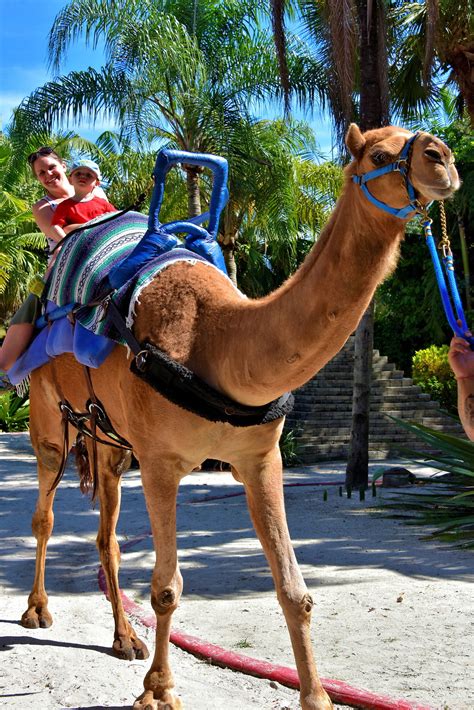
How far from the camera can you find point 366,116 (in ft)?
37.7

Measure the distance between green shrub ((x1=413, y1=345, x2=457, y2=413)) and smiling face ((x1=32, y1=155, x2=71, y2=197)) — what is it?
Result: 613 inches

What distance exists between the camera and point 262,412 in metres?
3.79

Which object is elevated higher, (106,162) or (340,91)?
(106,162)

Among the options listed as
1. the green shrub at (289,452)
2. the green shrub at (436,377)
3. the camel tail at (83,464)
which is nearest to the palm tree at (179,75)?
the green shrub at (289,452)

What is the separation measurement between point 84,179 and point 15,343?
114cm

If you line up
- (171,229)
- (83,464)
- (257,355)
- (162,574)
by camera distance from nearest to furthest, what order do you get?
(257,355) < (162,574) < (171,229) < (83,464)

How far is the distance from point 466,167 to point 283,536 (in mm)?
22799

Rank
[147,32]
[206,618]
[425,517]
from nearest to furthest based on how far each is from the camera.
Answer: [206,618]
[425,517]
[147,32]

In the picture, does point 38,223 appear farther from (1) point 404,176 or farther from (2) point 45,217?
(1) point 404,176

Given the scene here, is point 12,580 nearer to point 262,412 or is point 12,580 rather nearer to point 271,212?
point 262,412

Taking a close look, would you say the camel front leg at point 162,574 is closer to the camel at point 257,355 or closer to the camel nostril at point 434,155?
the camel at point 257,355

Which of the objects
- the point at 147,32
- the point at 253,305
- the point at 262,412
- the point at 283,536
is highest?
the point at 147,32

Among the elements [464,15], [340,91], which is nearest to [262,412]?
[340,91]

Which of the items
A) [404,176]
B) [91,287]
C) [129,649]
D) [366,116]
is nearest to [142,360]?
[91,287]
